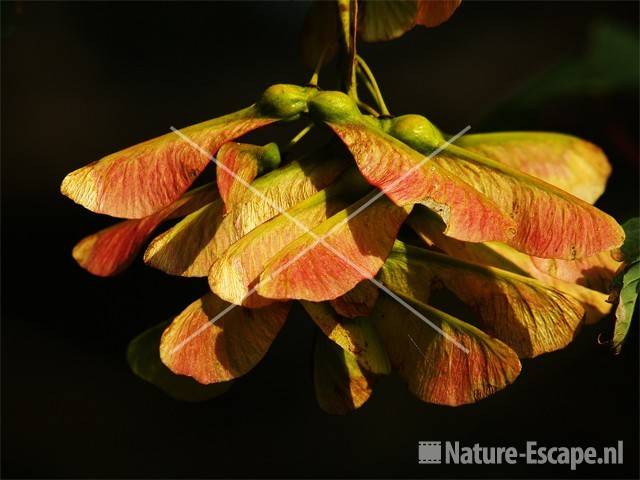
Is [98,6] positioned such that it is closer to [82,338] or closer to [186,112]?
[186,112]

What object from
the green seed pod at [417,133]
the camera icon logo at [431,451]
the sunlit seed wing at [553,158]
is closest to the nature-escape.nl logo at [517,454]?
the camera icon logo at [431,451]

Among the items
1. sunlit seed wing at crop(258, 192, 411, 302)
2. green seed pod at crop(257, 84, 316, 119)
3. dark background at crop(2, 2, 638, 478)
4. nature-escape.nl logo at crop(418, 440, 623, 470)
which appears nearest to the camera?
sunlit seed wing at crop(258, 192, 411, 302)

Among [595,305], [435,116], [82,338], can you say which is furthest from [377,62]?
[595,305]

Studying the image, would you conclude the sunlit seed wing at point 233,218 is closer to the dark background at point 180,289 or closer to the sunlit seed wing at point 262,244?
the sunlit seed wing at point 262,244

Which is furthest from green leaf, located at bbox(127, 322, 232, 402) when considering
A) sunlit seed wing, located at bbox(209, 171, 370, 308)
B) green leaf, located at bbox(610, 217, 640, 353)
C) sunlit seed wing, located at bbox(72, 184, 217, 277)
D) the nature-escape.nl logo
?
the nature-escape.nl logo

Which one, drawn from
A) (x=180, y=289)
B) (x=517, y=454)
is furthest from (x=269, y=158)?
(x=517, y=454)

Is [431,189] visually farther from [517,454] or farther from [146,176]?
[517,454]

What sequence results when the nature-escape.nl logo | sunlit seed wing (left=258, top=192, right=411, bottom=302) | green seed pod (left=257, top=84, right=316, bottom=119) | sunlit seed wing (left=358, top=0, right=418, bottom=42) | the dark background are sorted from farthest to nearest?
the dark background
the nature-escape.nl logo
sunlit seed wing (left=358, top=0, right=418, bottom=42)
green seed pod (left=257, top=84, right=316, bottom=119)
sunlit seed wing (left=258, top=192, right=411, bottom=302)

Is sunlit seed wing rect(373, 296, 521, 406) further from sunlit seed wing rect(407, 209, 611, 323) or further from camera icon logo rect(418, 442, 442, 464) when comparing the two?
camera icon logo rect(418, 442, 442, 464)
